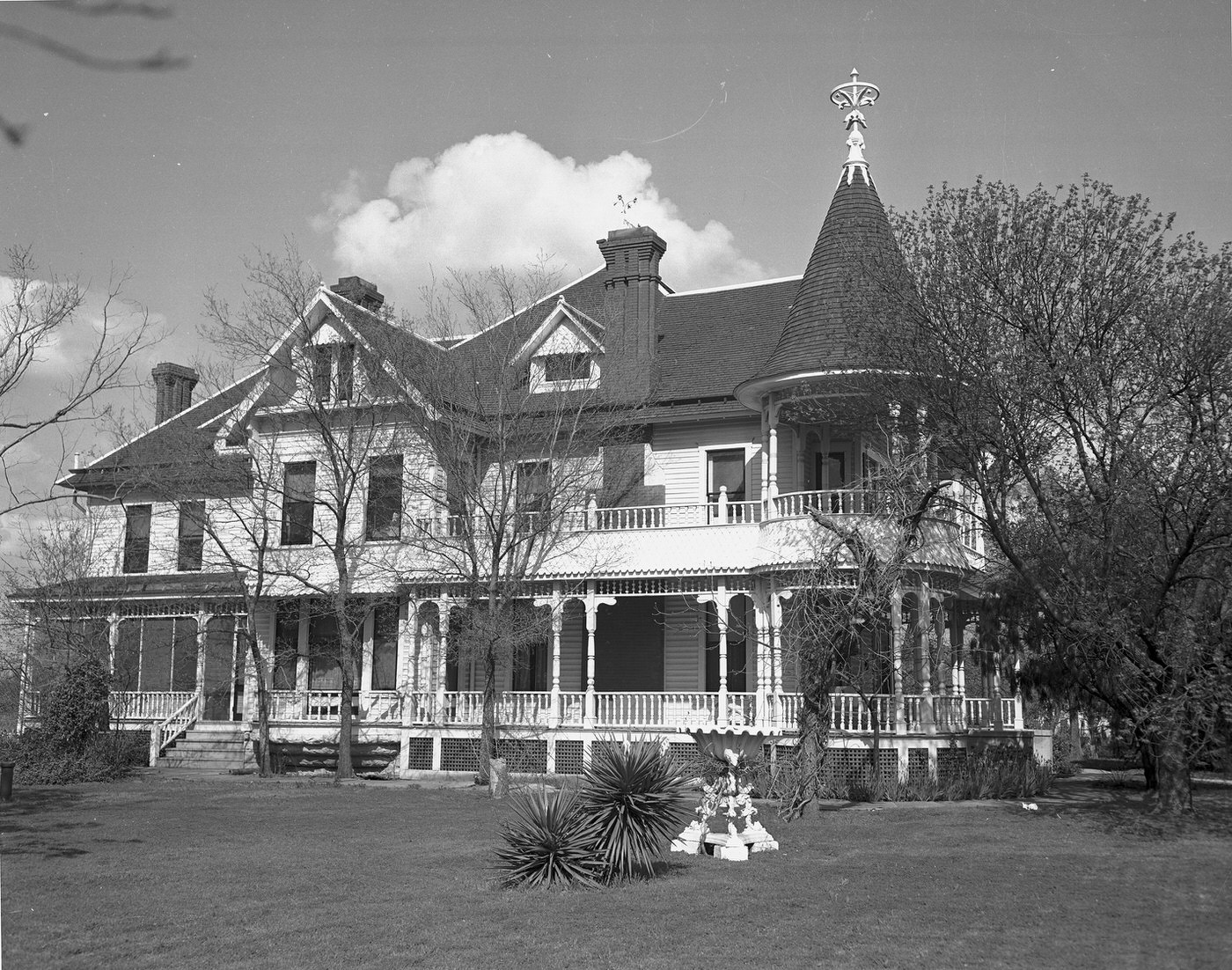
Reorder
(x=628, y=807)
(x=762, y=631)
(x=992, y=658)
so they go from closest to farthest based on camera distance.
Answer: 1. (x=628, y=807)
2. (x=762, y=631)
3. (x=992, y=658)

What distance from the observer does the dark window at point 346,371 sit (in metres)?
25.5

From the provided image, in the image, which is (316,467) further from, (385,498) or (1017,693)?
(1017,693)

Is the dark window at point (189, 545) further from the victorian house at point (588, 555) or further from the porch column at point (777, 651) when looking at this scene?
the porch column at point (777, 651)

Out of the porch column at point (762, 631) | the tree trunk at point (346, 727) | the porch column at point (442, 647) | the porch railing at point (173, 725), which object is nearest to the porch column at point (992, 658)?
the porch column at point (762, 631)

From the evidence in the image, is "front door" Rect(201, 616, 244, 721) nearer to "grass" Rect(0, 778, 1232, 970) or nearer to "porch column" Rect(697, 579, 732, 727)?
"porch column" Rect(697, 579, 732, 727)

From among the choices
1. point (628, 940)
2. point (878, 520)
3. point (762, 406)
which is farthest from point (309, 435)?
point (628, 940)

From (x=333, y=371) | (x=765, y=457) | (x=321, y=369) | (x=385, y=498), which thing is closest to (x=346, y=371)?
(x=333, y=371)

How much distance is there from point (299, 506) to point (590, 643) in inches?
342

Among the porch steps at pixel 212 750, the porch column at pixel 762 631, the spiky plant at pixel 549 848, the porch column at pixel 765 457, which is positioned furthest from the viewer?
the porch steps at pixel 212 750

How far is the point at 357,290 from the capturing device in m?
30.6

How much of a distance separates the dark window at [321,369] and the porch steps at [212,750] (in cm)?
807

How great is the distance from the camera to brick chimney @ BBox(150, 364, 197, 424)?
36438mm

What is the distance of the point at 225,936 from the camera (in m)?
9.25

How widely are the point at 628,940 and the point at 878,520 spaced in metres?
13.3
